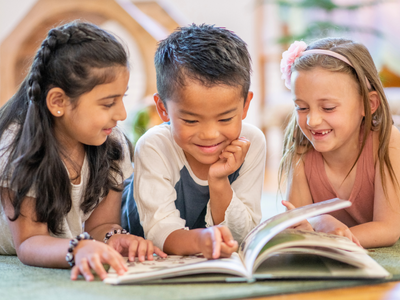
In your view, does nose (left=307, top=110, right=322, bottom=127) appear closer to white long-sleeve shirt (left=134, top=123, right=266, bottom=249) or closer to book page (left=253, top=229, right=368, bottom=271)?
white long-sleeve shirt (left=134, top=123, right=266, bottom=249)

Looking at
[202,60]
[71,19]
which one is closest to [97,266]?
[202,60]

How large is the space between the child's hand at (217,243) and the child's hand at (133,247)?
0.13m

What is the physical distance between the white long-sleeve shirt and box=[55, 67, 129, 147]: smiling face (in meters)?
0.14

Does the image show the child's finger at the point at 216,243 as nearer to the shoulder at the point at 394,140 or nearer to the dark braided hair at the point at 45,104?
the dark braided hair at the point at 45,104

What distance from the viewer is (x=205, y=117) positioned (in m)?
0.99

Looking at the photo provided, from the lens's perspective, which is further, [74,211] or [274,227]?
[74,211]

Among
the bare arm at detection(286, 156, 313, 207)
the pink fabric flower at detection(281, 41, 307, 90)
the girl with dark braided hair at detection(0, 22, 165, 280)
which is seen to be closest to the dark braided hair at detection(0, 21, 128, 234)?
the girl with dark braided hair at detection(0, 22, 165, 280)

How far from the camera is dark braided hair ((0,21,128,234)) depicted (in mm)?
972

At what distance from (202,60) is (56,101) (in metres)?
0.33

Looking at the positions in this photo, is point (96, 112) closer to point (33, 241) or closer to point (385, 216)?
point (33, 241)

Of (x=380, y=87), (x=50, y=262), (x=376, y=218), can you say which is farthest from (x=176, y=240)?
(x=380, y=87)

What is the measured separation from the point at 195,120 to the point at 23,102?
1.34ft

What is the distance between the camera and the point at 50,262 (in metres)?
0.93

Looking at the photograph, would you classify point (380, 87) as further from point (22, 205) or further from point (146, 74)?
point (146, 74)
